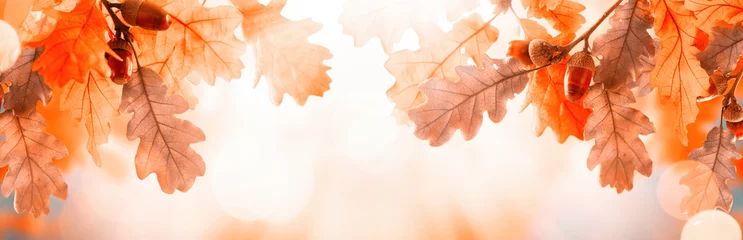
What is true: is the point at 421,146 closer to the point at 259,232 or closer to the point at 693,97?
the point at 259,232

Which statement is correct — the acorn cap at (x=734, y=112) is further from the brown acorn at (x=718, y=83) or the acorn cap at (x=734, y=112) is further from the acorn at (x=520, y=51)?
the acorn at (x=520, y=51)

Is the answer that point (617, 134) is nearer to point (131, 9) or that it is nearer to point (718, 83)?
point (718, 83)

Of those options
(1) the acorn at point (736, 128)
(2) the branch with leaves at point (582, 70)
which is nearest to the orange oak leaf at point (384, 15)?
(2) the branch with leaves at point (582, 70)

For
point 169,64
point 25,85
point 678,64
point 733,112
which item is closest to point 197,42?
point 169,64

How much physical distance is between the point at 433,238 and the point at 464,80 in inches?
156

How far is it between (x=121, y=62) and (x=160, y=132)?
7 cm

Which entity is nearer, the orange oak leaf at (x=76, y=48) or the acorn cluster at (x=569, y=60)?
the orange oak leaf at (x=76, y=48)

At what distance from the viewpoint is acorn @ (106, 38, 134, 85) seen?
48cm

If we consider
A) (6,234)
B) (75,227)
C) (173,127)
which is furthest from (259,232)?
(173,127)

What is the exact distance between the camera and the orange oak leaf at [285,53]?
49 centimetres

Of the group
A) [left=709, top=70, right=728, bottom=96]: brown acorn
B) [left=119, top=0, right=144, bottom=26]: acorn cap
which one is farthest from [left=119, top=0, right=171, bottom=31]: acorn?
[left=709, top=70, right=728, bottom=96]: brown acorn

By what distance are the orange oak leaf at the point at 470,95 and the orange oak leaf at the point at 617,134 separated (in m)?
0.08

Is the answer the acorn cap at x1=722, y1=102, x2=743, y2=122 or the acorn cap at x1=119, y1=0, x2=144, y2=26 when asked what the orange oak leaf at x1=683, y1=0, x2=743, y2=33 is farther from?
the acorn cap at x1=119, y1=0, x2=144, y2=26

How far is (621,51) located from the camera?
479mm
